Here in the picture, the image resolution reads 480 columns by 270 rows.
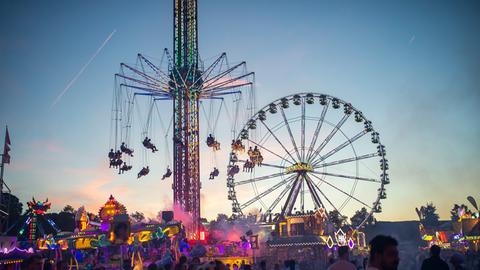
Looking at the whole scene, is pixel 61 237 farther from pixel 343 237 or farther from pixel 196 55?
pixel 343 237

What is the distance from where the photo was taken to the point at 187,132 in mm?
43812

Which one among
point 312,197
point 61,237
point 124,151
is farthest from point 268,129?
point 61,237

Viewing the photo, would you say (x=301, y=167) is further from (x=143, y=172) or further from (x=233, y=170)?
(x=143, y=172)

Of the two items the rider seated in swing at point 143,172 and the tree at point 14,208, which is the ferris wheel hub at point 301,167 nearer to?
the rider seated in swing at point 143,172

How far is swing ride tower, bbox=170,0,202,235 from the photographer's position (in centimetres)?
4328

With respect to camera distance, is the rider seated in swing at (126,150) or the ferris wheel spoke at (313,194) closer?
the rider seated in swing at (126,150)

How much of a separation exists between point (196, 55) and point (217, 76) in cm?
446

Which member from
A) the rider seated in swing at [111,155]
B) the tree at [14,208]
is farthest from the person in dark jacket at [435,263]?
the tree at [14,208]

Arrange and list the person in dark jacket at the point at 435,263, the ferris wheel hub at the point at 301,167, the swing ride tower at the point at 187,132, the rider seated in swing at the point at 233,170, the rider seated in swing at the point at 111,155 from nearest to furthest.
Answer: the person in dark jacket at the point at 435,263
the rider seated in swing at the point at 111,155
the swing ride tower at the point at 187,132
the ferris wheel hub at the point at 301,167
the rider seated in swing at the point at 233,170

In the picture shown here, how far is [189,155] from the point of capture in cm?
4353

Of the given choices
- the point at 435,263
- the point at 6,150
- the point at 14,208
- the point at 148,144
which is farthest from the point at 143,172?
the point at 14,208

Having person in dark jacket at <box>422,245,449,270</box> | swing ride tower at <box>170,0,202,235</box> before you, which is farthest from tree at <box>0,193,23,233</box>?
person in dark jacket at <box>422,245,449,270</box>

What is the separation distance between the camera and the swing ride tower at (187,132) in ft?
142

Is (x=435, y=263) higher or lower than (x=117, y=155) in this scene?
lower
